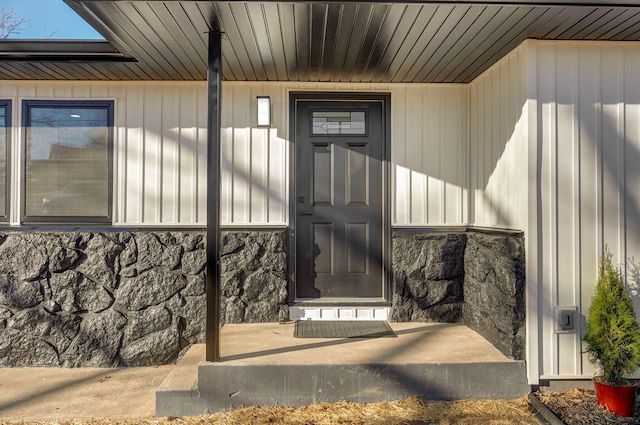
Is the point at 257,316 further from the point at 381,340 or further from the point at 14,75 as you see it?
the point at 14,75

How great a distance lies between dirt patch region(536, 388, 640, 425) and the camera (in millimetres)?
2371

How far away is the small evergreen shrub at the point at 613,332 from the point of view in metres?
2.44

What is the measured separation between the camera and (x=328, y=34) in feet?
8.97

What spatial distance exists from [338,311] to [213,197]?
1682 mm

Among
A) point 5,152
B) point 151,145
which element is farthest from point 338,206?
point 5,152

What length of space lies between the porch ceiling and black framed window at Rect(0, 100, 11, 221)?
12.8 inches

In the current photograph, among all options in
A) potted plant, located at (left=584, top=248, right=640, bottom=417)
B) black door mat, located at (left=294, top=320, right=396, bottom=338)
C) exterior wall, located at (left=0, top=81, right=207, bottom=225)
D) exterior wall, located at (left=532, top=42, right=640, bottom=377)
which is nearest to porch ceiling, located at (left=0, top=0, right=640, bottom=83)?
exterior wall, located at (left=0, top=81, right=207, bottom=225)

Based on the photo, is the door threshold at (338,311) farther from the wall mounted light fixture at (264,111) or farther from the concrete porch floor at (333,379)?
the wall mounted light fixture at (264,111)

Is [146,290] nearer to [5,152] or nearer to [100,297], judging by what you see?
[100,297]

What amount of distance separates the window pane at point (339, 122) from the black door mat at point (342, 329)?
71.0 inches

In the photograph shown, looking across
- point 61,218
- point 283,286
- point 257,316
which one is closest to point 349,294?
point 283,286

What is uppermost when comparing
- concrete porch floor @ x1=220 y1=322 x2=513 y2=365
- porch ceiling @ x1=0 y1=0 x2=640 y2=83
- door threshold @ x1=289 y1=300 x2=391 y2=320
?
porch ceiling @ x1=0 y1=0 x2=640 y2=83

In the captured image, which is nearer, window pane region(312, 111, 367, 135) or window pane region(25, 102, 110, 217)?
window pane region(25, 102, 110, 217)

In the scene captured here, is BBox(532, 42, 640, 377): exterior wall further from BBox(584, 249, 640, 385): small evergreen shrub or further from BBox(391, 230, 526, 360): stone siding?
BBox(391, 230, 526, 360): stone siding
